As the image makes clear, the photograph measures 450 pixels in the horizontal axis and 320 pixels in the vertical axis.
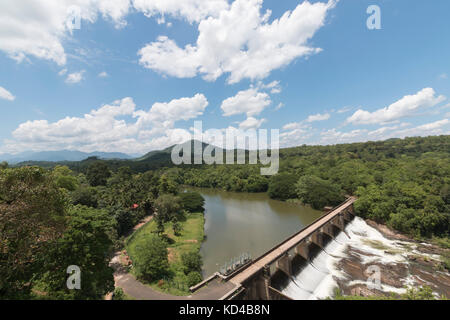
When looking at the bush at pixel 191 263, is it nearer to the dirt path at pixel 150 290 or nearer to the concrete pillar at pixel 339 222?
the dirt path at pixel 150 290

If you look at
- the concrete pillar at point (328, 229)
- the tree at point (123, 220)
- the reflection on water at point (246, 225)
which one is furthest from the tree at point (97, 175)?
the concrete pillar at point (328, 229)

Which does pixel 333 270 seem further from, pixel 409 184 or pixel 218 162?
pixel 218 162

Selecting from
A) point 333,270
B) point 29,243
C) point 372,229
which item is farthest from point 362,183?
point 29,243

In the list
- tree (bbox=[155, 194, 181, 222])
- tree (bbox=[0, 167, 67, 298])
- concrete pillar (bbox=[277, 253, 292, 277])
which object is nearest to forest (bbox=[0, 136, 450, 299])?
tree (bbox=[0, 167, 67, 298])

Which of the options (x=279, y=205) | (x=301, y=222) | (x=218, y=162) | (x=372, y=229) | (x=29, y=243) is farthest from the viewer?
(x=218, y=162)

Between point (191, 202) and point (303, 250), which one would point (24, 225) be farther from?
point (191, 202)
